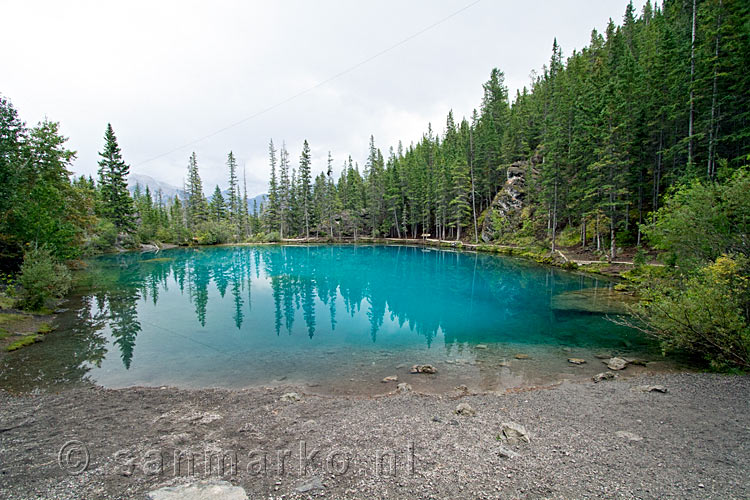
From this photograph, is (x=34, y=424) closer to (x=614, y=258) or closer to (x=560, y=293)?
(x=560, y=293)

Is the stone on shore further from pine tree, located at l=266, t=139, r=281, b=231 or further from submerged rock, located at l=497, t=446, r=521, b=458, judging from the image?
pine tree, located at l=266, t=139, r=281, b=231

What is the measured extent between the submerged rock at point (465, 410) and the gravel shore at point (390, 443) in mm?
41

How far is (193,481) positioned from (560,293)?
22834 mm

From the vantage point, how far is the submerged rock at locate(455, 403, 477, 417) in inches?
275

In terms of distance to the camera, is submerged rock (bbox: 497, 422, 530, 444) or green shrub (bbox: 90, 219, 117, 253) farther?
green shrub (bbox: 90, 219, 117, 253)

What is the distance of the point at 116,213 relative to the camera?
48.7m

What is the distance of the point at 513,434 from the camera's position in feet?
19.1

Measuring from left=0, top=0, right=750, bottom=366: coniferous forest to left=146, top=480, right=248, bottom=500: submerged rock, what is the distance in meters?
11.5

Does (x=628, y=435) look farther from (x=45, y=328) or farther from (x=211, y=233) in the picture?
(x=211, y=233)

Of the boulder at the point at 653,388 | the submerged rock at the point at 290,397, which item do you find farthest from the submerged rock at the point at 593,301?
the submerged rock at the point at 290,397

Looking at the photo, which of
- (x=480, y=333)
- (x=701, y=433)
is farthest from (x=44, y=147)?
(x=701, y=433)

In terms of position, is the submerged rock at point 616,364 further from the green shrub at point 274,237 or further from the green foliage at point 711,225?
the green shrub at point 274,237

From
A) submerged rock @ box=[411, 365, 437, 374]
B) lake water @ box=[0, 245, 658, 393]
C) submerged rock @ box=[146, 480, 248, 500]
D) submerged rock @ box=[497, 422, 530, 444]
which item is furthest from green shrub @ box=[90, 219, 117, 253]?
submerged rock @ box=[497, 422, 530, 444]

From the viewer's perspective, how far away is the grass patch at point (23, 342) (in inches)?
440
